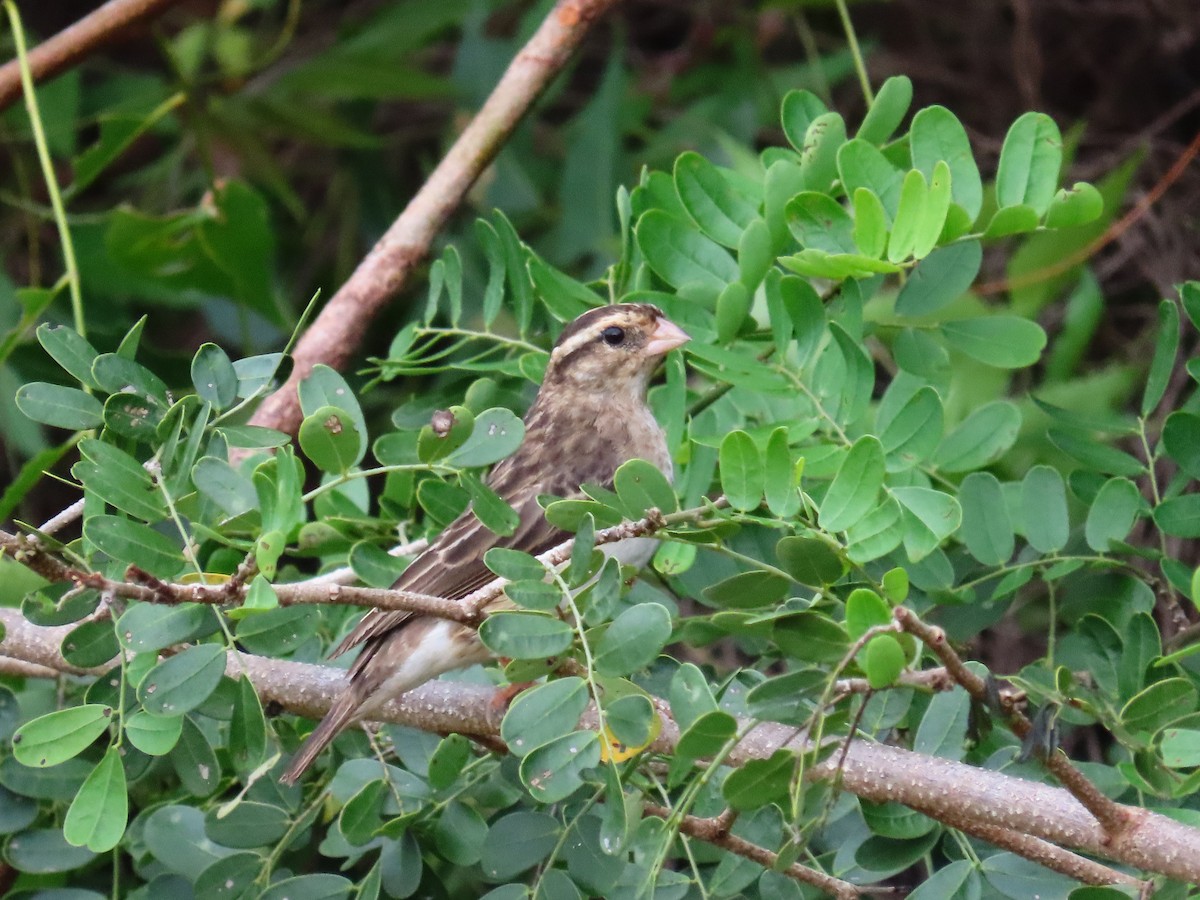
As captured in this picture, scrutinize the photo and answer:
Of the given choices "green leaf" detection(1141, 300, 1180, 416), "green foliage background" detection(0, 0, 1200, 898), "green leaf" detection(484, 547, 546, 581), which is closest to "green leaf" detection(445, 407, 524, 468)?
"green foliage background" detection(0, 0, 1200, 898)

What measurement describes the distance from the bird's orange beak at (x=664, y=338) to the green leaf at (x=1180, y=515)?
1.02 meters

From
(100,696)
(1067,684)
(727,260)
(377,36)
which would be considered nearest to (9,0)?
(377,36)

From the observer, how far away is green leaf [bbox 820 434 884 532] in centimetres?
239

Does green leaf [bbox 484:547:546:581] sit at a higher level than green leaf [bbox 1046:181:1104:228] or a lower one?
lower

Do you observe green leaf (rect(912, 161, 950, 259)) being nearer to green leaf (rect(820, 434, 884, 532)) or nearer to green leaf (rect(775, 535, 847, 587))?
green leaf (rect(820, 434, 884, 532))

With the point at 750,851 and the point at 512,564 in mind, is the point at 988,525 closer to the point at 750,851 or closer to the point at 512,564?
the point at 750,851

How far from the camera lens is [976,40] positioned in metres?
6.11

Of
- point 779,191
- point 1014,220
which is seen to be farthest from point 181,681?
point 1014,220

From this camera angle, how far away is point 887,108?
3.19 m

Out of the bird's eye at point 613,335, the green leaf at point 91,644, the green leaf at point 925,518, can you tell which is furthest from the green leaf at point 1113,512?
the green leaf at point 91,644

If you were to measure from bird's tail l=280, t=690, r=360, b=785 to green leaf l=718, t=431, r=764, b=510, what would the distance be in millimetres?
900

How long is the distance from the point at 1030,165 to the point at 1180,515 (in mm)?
705

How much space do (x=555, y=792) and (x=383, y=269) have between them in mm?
2294

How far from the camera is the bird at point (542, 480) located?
290 centimetres
